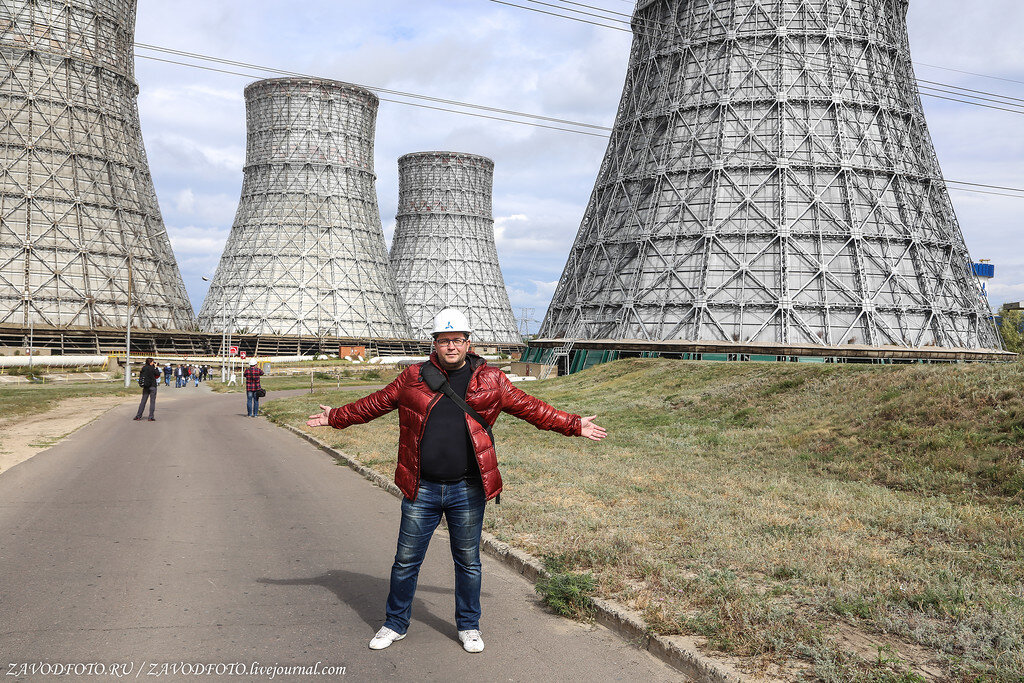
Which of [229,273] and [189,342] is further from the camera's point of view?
[229,273]

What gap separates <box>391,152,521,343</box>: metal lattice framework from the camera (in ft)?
254

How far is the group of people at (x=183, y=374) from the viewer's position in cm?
4624

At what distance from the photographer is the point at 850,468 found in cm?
1147

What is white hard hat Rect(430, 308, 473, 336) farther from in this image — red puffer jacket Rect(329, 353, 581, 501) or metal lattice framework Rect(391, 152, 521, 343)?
metal lattice framework Rect(391, 152, 521, 343)

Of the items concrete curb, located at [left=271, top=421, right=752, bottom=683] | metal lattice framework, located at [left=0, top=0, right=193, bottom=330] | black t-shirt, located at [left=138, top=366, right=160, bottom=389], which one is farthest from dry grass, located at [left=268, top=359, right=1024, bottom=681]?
metal lattice framework, located at [left=0, top=0, right=193, bottom=330]

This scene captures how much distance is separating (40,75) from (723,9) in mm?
42378

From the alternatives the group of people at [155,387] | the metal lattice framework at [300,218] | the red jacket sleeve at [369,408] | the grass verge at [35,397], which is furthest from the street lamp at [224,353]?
the red jacket sleeve at [369,408]

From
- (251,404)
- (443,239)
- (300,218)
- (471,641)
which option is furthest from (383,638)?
(443,239)

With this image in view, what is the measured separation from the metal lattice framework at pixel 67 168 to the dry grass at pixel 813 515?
131 ft

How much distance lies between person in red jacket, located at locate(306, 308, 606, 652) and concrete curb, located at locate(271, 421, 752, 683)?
1.05 meters

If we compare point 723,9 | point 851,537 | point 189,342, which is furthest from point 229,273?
point 851,537

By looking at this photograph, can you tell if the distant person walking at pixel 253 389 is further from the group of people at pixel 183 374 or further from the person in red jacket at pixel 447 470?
the group of people at pixel 183 374

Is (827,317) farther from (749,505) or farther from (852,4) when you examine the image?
(749,505)

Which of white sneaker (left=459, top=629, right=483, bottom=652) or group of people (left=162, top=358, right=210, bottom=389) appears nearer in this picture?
white sneaker (left=459, top=629, right=483, bottom=652)
